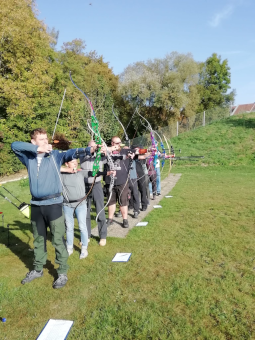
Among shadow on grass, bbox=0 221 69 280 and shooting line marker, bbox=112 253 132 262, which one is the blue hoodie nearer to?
shadow on grass, bbox=0 221 69 280

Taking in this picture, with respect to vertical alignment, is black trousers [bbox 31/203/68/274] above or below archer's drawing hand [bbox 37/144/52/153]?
below

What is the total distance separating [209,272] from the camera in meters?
3.32

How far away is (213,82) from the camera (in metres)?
37.0

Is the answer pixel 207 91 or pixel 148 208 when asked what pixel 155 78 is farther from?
pixel 148 208

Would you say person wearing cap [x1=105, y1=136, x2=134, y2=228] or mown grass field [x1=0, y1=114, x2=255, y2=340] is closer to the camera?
mown grass field [x1=0, y1=114, x2=255, y2=340]

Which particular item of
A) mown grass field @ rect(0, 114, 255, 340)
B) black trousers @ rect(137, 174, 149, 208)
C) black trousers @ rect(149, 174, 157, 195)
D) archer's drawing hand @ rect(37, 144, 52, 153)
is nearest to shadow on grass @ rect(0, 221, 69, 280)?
mown grass field @ rect(0, 114, 255, 340)

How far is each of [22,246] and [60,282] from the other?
1.76m

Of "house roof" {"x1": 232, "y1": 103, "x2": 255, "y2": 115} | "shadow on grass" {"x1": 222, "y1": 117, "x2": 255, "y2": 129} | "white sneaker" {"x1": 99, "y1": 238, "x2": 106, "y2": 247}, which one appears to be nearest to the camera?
"white sneaker" {"x1": 99, "y1": 238, "x2": 106, "y2": 247}

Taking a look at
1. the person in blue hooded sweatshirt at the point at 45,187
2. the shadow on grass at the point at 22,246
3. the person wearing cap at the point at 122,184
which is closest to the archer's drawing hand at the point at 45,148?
the person in blue hooded sweatshirt at the point at 45,187

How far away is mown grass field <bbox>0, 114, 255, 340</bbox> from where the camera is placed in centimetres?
246

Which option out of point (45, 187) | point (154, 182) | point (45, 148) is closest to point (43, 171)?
point (45, 187)

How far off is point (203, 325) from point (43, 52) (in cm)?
1838

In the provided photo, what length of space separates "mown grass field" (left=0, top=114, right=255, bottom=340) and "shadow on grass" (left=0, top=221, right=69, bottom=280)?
0.6 inches

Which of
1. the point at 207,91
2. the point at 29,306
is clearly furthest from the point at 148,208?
the point at 207,91
